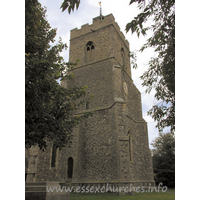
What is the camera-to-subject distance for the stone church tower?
12.6 metres

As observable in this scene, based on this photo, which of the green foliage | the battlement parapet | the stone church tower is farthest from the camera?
the battlement parapet

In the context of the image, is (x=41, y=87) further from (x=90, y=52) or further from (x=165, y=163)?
(x=165, y=163)

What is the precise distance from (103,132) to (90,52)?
8783 millimetres

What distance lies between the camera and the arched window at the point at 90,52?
59.0 feet

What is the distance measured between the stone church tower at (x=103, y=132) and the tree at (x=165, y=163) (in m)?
7.83

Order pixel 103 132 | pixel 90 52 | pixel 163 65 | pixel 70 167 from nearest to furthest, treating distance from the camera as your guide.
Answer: pixel 163 65 → pixel 103 132 → pixel 70 167 → pixel 90 52

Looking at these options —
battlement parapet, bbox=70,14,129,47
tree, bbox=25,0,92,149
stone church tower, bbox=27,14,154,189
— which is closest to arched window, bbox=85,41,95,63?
stone church tower, bbox=27,14,154,189

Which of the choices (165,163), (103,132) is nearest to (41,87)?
(103,132)

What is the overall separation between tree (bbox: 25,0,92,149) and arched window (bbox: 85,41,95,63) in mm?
9526

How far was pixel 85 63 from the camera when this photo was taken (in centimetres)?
1786

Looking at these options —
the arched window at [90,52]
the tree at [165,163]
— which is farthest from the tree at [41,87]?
the tree at [165,163]

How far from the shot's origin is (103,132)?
13742 millimetres

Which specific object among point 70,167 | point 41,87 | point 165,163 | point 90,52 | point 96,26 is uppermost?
point 96,26

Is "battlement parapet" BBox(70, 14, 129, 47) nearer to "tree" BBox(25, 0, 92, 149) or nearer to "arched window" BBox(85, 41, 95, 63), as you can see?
"arched window" BBox(85, 41, 95, 63)
